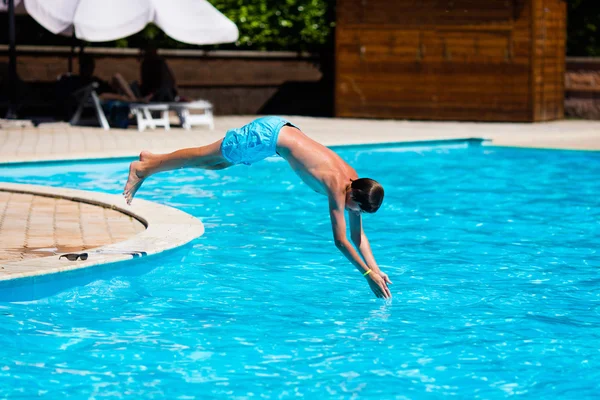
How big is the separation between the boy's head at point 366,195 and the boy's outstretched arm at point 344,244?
6.3 inches

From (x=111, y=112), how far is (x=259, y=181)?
619cm

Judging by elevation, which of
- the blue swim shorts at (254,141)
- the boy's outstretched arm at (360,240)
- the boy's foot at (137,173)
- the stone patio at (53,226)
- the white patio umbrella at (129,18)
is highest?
the white patio umbrella at (129,18)

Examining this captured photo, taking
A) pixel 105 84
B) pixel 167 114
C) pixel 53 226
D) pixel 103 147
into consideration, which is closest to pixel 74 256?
pixel 53 226

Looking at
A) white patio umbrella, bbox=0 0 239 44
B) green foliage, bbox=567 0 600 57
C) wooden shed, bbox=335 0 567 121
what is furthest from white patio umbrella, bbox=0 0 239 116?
green foliage, bbox=567 0 600 57

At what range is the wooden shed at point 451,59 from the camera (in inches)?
818

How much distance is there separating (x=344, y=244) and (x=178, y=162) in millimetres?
1868

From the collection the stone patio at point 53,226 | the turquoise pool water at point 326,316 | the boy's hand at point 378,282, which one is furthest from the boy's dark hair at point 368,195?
the stone patio at point 53,226

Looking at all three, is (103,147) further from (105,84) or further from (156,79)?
(105,84)

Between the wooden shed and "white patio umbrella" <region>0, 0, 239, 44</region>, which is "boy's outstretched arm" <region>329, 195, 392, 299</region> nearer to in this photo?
"white patio umbrella" <region>0, 0, 239, 44</region>

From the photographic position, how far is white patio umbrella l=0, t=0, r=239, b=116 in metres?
17.0

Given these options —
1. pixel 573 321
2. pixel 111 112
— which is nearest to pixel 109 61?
pixel 111 112

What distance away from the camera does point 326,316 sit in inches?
282

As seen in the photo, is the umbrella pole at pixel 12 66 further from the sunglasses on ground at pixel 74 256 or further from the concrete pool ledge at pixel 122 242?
the sunglasses on ground at pixel 74 256

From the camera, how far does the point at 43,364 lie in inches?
238
